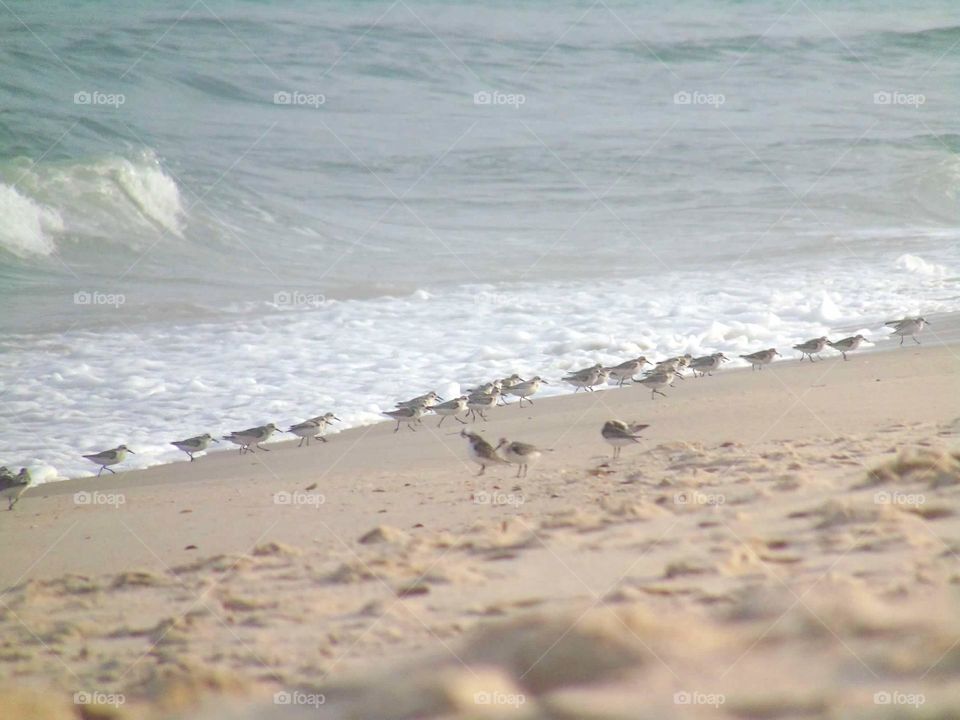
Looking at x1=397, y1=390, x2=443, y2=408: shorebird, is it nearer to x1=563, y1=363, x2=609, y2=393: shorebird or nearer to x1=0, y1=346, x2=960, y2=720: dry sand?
x1=0, y1=346, x2=960, y2=720: dry sand

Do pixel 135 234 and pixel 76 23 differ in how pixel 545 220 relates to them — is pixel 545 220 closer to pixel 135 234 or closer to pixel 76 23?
pixel 135 234

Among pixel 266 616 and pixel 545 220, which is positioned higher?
pixel 545 220

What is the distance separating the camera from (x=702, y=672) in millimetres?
3160

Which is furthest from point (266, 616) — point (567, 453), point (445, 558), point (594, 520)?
point (567, 453)

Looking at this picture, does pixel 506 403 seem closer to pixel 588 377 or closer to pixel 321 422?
pixel 588 377

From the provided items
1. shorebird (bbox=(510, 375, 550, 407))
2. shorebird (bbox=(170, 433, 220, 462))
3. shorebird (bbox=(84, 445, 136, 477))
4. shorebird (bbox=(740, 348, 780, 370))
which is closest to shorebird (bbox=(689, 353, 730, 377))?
shorebird (bbox=(740, 348, 780, 370))

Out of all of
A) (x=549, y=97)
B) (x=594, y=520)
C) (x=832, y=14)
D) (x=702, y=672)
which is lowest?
(x=702, y=672)

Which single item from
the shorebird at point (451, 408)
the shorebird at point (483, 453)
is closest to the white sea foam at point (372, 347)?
the shorebird at point (451, 408)

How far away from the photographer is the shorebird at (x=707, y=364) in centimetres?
960

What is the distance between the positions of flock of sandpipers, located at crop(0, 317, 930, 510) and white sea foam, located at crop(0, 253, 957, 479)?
301mm

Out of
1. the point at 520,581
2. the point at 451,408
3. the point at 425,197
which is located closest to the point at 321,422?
the point at 451,408

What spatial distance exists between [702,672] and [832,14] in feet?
117

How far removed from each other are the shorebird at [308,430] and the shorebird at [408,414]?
0.54 m

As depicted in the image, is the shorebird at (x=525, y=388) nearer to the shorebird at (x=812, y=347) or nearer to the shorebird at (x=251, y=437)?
the shorebird at (x=251, y=437)
